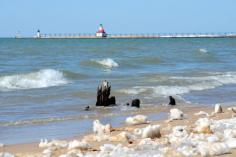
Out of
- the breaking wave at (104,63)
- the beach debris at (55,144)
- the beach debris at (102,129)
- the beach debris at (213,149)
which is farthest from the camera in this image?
the breaking wave at (104,63)

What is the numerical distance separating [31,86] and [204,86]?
6.21 m

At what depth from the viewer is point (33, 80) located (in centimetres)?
2212

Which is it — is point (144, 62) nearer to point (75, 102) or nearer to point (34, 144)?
point (75, 102)

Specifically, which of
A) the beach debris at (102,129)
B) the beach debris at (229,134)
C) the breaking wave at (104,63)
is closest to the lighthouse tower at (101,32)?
the breaking wave at (104,63)

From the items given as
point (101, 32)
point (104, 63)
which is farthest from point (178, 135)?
point (101, 32)

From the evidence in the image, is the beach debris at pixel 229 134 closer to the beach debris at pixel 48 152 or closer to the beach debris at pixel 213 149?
the beach debris at pixel 213 149

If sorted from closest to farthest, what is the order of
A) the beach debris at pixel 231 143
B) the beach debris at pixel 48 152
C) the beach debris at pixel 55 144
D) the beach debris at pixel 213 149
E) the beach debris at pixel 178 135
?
the beach debris at pixel 213 149
the beach debris at pixel 231 143
the beach debris at pixel 48 152
the beach debris at pixel 178 135
the beach debris at pixel 55 144

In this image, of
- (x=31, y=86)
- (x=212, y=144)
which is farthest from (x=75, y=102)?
(x=212, y=144)

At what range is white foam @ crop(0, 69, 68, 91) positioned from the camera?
20203 millimetres

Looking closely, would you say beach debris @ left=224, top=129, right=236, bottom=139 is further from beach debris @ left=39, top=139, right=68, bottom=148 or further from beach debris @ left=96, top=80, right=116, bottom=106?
beach debris @ left=96, top=80, right=116, bottom=106

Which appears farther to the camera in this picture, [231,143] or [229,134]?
[229,134]

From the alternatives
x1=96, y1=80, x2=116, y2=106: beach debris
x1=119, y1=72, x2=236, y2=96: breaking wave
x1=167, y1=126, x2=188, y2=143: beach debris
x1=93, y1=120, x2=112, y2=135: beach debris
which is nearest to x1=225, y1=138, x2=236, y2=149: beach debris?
x1=167, y1=126, x2=188, y2=143: beach debris

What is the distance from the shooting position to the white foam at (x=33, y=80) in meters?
20.2

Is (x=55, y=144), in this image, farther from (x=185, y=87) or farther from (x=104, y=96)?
(x=185, y=87)
